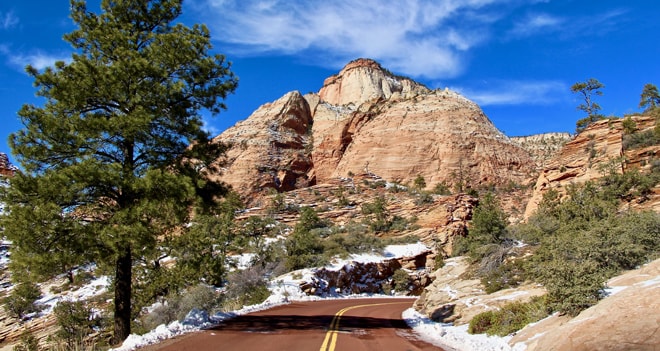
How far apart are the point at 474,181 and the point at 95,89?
67.7 m

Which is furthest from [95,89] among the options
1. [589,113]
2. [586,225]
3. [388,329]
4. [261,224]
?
[589,113]

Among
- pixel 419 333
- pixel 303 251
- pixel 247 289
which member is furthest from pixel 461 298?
pixel 303 251

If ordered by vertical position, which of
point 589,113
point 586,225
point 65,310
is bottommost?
point 65,310

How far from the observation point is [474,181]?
70312 millimetres

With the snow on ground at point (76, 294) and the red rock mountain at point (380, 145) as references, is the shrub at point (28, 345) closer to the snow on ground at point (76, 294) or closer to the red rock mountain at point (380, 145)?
the snow on ground at point (76, 294)

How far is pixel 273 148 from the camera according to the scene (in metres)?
79.5

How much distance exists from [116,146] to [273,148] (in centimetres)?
6943

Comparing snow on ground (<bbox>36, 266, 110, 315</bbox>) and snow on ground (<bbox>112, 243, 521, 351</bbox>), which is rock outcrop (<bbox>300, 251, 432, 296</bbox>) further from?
snow on ground (<bbox>36, 266, 110, 315</bbox>)

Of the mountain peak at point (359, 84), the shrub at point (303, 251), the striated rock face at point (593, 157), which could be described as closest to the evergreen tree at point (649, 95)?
the striated rock face at point (593, 157)

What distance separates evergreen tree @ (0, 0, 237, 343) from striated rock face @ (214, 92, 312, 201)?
56.6m

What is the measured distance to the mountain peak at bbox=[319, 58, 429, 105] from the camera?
125 m

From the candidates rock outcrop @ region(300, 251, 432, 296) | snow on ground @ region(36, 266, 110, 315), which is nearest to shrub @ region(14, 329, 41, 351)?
snow on ground @ region(36, 266, 110, 315)

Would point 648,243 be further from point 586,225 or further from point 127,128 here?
point 127,128

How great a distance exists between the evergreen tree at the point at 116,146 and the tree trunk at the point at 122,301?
0.08 ft
